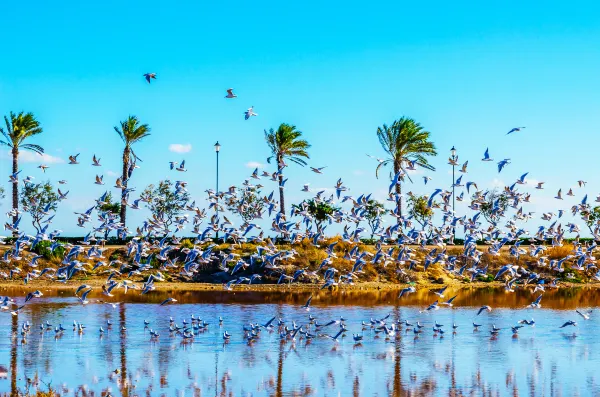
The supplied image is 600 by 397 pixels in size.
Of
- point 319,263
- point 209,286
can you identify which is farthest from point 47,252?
point 319,263

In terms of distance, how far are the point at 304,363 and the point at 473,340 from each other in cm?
710

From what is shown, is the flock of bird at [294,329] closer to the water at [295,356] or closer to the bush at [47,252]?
the water at [295,356]

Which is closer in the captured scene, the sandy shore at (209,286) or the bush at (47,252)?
the sandy shore at (209,286)

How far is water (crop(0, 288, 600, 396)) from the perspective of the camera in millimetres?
20250

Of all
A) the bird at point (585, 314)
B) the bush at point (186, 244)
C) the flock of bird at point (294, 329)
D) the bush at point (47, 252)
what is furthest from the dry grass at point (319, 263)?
the flock of bird at point (294, 329)

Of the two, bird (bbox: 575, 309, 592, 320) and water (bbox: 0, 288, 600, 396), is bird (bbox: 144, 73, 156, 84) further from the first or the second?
bird (bbox: 575, 309, 592, 320)

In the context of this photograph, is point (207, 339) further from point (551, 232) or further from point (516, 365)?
point (551, 232)

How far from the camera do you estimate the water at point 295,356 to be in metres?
20.2

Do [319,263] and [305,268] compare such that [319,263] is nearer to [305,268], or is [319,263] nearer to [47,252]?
[305,268]

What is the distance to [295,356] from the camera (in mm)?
24453

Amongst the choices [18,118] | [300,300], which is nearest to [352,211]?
[300,300]

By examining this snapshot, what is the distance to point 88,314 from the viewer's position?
33375mm

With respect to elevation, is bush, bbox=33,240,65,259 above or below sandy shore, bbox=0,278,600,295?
above

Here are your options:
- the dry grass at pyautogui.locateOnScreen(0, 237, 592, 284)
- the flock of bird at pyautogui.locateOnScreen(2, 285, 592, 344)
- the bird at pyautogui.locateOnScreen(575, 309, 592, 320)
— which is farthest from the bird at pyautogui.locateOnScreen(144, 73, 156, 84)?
the dry grass at pyautogui.locateOnScreen(0, 237, 592, 284)
